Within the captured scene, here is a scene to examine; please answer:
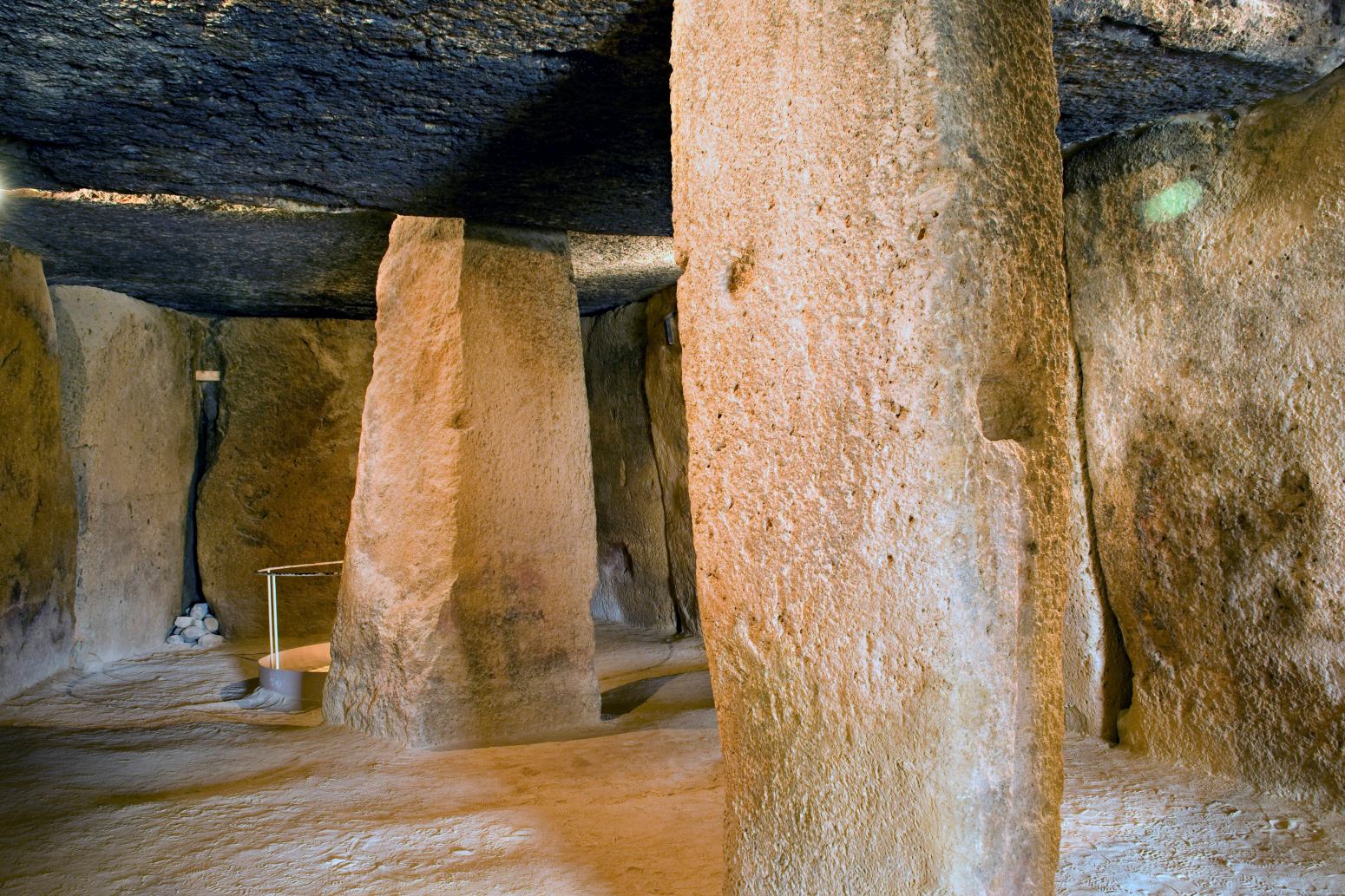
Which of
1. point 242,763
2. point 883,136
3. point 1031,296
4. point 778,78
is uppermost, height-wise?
point 778,78

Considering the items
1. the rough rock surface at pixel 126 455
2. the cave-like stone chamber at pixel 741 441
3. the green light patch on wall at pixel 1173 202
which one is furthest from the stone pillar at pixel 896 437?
the rough rock surface at pixel 126 455

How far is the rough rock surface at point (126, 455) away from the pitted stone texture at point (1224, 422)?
450 centimetres

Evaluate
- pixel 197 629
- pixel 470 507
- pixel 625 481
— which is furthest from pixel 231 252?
pixel 625 481

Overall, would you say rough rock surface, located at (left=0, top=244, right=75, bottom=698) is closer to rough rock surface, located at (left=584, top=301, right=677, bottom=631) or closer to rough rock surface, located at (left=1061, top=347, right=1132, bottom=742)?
rough rock surface, located at (left=584, top=301, right=677, bottom=631)

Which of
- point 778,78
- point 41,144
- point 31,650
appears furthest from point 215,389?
point 778,78

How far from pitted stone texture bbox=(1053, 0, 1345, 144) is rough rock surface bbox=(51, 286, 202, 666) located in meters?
4.57

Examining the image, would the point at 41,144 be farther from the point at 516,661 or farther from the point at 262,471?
the point at 262,471

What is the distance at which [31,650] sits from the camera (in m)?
4.34

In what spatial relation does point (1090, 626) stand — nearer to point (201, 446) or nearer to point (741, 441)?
point (741, 441)

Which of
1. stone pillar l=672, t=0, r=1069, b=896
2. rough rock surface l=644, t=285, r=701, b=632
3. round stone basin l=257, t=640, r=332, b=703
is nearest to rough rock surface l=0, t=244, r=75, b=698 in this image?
round stone basin l=257, t=640, r=332, b=703

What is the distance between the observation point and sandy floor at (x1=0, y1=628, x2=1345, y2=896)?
7.20 ft

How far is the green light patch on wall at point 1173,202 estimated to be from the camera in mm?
2670

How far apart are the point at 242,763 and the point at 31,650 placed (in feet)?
6.02

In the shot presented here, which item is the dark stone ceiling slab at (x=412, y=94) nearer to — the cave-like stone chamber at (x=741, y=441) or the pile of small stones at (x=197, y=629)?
the cave-like stone chamber at (x=741, y=441)
